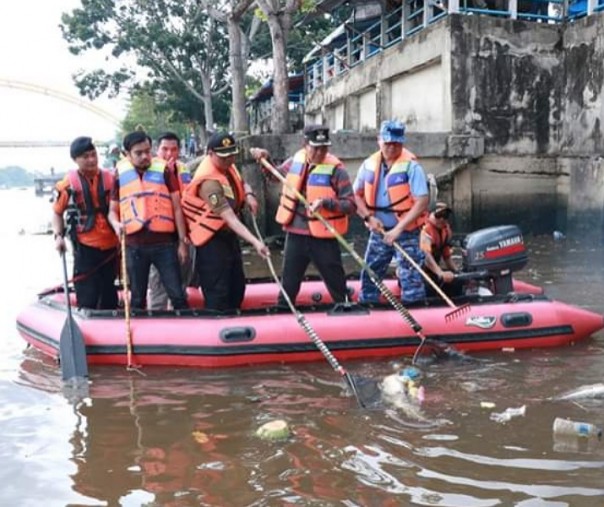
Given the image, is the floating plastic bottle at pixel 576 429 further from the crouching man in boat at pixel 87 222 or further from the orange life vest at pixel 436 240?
the crouching man in boat at pixel 87 222

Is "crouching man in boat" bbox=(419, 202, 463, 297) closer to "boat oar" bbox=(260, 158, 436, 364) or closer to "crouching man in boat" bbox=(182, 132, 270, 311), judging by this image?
"boat oar" bbox=(260, 158, 436, 364)

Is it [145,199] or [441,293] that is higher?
[145,199]

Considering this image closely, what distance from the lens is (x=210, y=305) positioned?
577 cm

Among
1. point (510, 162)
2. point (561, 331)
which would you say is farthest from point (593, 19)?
point (561, 331)

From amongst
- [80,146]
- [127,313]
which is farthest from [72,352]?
[80,146]

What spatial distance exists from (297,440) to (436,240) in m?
3.00

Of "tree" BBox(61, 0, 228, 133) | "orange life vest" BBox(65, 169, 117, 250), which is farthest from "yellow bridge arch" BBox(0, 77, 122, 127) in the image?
"orange life vest" BBox(65, 169, 117, 250)

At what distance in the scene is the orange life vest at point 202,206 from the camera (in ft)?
18.1

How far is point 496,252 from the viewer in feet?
19.6

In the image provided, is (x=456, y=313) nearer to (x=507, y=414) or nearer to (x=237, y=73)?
(x=507, y=414)

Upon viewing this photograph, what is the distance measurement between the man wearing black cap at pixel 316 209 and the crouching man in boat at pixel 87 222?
4.70ft

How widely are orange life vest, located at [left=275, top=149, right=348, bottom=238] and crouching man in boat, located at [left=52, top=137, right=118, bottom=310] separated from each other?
143 cm

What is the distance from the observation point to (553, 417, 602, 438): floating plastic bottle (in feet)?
12.4

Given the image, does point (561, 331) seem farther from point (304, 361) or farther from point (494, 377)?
point (304, 361)
